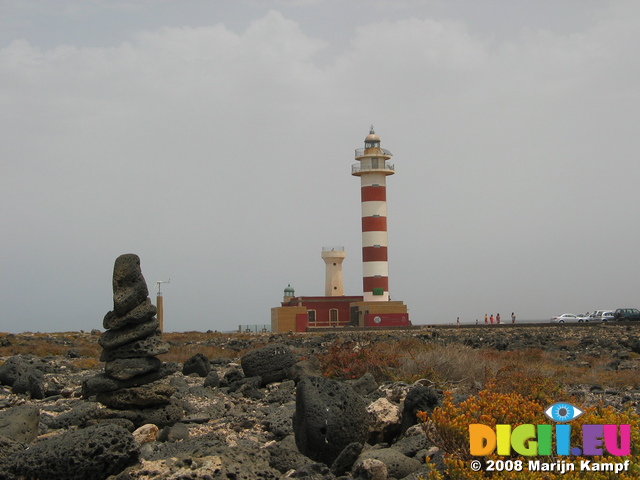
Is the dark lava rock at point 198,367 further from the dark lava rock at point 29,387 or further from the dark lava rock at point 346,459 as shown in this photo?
the dark lava rock at point 346,459

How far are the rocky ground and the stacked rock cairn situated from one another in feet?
0.15

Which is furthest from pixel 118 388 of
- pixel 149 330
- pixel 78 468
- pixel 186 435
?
pixel 78 468

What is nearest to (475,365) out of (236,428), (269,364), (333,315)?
(269,364)

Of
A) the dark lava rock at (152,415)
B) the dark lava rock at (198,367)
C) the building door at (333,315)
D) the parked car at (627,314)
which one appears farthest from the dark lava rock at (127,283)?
the building door at (333,315)

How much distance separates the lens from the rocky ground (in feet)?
23.7

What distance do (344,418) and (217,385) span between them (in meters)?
6.79

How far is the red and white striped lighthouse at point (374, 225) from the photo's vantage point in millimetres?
52625

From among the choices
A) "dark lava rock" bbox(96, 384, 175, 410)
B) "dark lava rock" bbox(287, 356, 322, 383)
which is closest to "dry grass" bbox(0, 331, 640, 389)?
"dark lava rock" bbox(287, 356, 322, 383)

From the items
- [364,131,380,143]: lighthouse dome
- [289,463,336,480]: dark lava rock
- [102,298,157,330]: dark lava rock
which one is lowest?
[289,463,336,480]: dark lava rock

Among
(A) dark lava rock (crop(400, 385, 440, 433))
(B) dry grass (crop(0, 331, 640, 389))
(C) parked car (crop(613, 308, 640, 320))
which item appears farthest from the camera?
(C) parked car (crop(613, 308, 640, 320))

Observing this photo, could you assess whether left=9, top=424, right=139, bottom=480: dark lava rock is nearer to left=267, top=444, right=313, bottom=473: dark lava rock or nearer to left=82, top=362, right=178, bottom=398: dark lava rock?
left=267, top=444, right=313, bottom=473: dark lava rock

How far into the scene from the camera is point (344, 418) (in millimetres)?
8391

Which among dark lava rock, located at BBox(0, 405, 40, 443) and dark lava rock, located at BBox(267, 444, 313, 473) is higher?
dark lava rock, located at BBox(0, 405, 40, 443)

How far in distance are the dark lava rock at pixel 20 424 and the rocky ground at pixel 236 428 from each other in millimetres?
12
